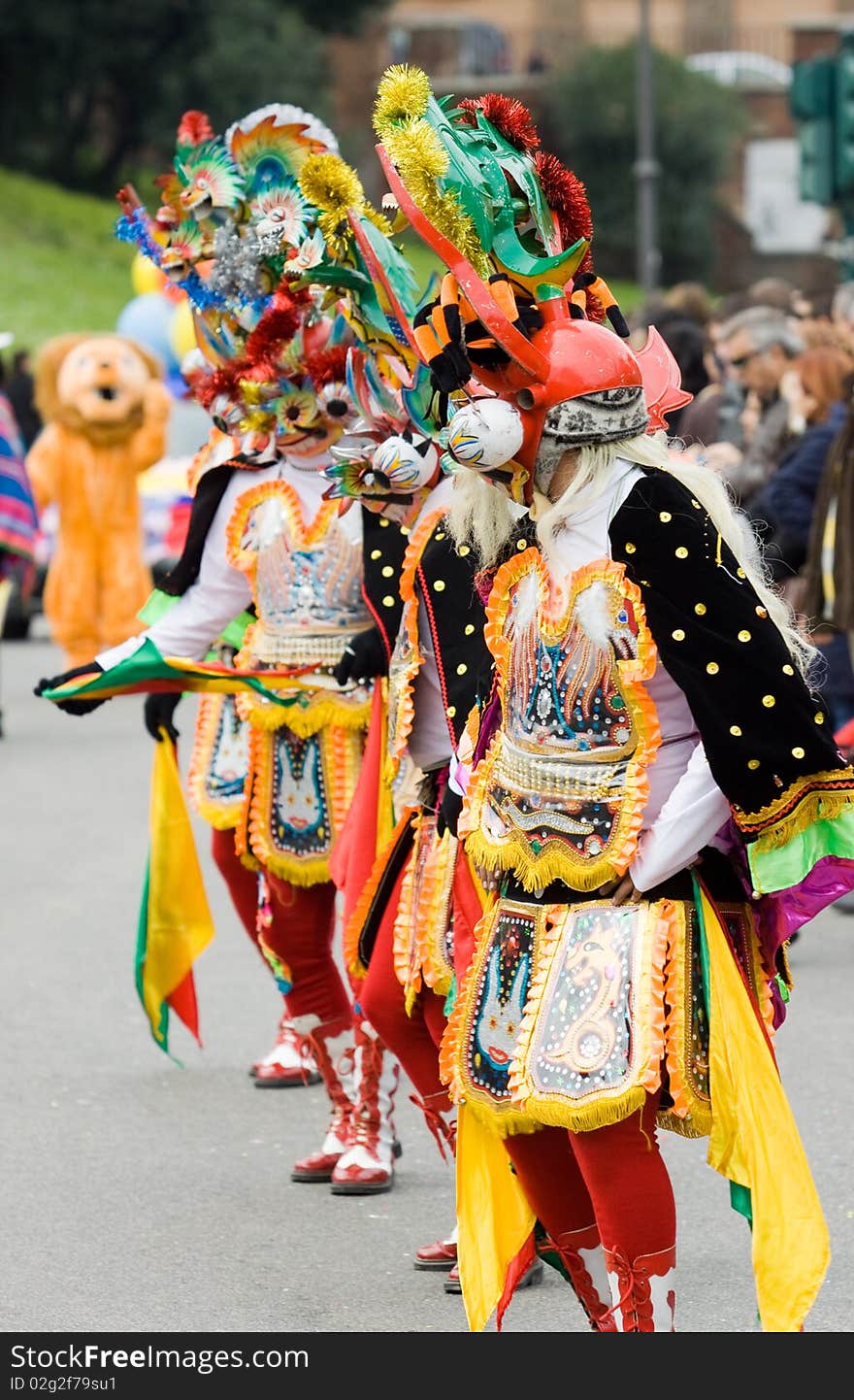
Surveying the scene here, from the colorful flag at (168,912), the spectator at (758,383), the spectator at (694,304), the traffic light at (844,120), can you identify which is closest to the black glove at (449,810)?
the colorful flag at (168,912)

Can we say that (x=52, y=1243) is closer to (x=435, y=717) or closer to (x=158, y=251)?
(x=435, y=717)

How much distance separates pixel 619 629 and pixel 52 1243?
2.23 m

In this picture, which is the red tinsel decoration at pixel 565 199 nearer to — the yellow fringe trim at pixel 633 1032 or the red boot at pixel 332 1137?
the yellow fringe trim at pixel 633 1032

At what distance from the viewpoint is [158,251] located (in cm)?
605

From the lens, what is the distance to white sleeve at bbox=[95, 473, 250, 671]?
18.9 ft

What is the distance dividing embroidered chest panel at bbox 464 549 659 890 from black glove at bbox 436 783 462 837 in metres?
0.68

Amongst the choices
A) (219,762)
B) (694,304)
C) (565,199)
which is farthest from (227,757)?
(694,304)

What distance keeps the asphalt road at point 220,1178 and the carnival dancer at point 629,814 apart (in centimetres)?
101

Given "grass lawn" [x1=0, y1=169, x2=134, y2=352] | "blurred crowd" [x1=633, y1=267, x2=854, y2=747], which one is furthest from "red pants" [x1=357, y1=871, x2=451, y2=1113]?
"grass lawn" [x1=0, y1=169, x2=134, y2=352]

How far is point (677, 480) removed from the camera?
3.66 m

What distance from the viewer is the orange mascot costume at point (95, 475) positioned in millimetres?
15141

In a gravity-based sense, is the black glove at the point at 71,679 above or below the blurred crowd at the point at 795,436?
below

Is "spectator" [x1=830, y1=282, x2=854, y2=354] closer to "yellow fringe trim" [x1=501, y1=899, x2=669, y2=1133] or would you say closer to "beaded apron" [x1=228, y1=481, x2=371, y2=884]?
"beaded apron" [x1=228, y1=481, x2=371, y2=884]
